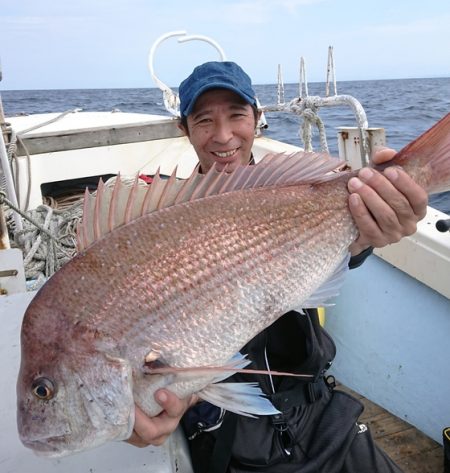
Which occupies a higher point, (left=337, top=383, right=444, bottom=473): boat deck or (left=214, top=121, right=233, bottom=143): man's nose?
(left=214, top=121, right=233, bottom=143): man's nose

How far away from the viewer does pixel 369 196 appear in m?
1.54

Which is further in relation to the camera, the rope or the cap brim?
Answer: the rope

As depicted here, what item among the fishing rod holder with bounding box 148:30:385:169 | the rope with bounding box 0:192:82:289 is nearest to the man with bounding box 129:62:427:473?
the fishing rod holder with bounding box 148:30:385:169

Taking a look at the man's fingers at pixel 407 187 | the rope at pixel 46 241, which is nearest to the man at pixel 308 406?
the man's fingers at pixel 407 187

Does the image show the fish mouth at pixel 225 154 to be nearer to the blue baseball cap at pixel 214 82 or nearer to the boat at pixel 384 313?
the blue baseball cap at pixel 214 82

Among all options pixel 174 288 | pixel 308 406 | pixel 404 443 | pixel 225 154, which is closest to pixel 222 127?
pixel 225 154

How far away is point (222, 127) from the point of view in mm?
2295

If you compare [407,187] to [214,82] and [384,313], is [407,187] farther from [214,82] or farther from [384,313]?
[384,313]

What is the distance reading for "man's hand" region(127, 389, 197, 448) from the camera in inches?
51.0

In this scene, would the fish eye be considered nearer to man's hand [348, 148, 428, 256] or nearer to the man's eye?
man's hand [348, 148, 428, 256]

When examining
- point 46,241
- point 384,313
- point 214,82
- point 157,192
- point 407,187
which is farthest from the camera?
point 46,241

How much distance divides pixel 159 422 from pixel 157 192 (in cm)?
69

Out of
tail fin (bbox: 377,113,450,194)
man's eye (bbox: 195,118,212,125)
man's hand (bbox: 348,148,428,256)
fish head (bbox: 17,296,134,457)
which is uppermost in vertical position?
man's eye (bbox: 195,118,212,125)

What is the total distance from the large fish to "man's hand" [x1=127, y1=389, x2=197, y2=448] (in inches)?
1.0
